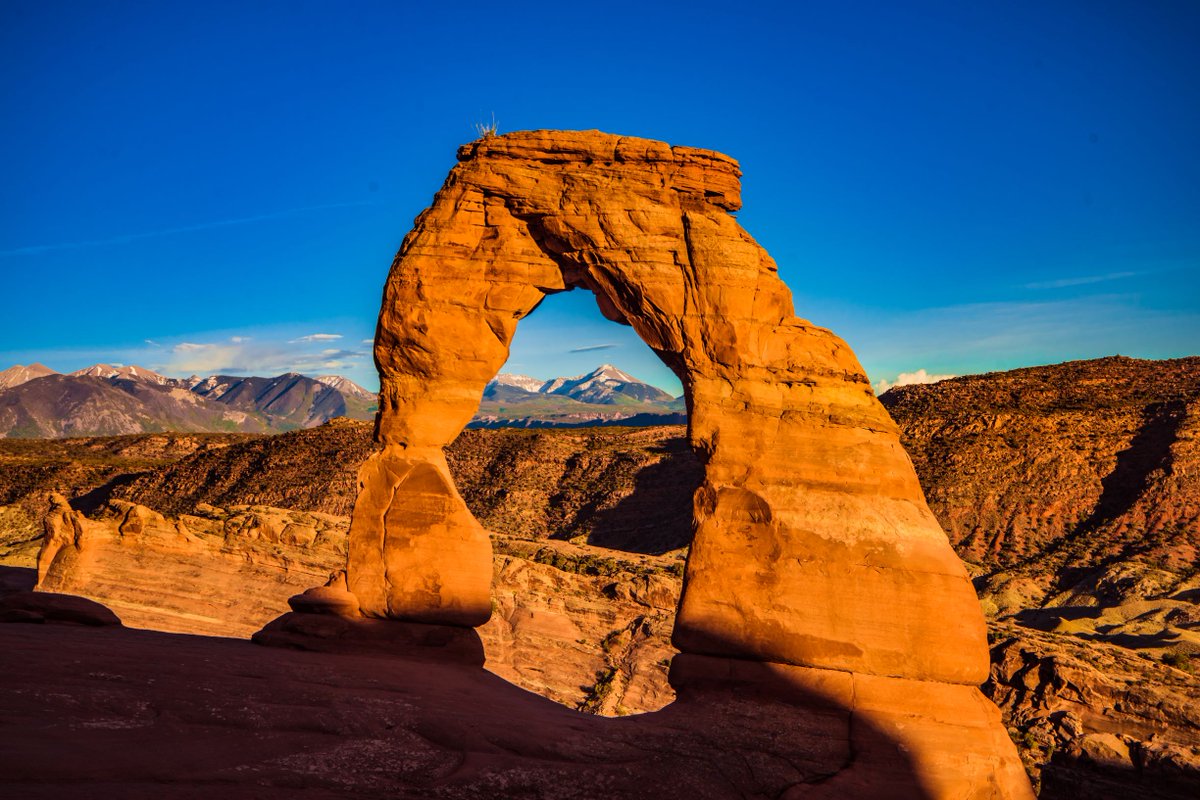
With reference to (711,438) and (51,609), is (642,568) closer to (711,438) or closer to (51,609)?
(711,438)

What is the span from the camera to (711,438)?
14.9 meters

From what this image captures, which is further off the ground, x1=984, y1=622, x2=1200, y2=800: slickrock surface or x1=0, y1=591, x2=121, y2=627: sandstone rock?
x1=0, y1=591, x2=121, y2=627: sandstone rock

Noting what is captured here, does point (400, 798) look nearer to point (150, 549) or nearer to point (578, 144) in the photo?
point (578, 144)

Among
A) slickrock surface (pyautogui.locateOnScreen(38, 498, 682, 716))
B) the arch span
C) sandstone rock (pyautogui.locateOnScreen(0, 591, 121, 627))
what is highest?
the arch span

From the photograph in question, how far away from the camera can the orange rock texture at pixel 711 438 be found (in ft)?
44.5

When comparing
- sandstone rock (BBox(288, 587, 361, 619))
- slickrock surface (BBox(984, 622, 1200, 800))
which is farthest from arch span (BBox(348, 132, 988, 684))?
slickrock surface (BBox(984, 622, 1200, 800))

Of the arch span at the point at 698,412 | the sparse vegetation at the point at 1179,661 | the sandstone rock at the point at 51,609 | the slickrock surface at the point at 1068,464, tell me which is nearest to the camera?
the arch span at the point at 698,412

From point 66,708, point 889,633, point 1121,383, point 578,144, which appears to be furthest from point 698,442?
point 1121,383

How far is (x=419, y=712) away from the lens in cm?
1126

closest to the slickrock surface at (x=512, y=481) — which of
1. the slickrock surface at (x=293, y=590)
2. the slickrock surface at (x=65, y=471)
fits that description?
the slickrock surface at (x=65, y=471)

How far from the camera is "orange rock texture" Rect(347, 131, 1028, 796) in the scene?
534 inches

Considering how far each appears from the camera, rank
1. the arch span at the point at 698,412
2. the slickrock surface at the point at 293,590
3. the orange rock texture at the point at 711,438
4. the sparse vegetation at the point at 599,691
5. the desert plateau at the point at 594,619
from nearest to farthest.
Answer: the desert plateau at the point at 594,619 → the orange rock texture at the point at 711,438 → the arch span at the point at 698,412 → the sparse vegetation at the point at 599,691 → the slickrock surface at the point at 293,590

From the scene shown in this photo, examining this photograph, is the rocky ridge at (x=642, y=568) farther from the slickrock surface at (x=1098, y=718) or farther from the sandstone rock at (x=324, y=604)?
the sandstone rock at (x=324, y=604)

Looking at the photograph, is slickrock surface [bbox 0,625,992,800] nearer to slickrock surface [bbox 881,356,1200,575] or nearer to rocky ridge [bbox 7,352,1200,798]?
rocky ridge [bbox 7,352,1200,798]
